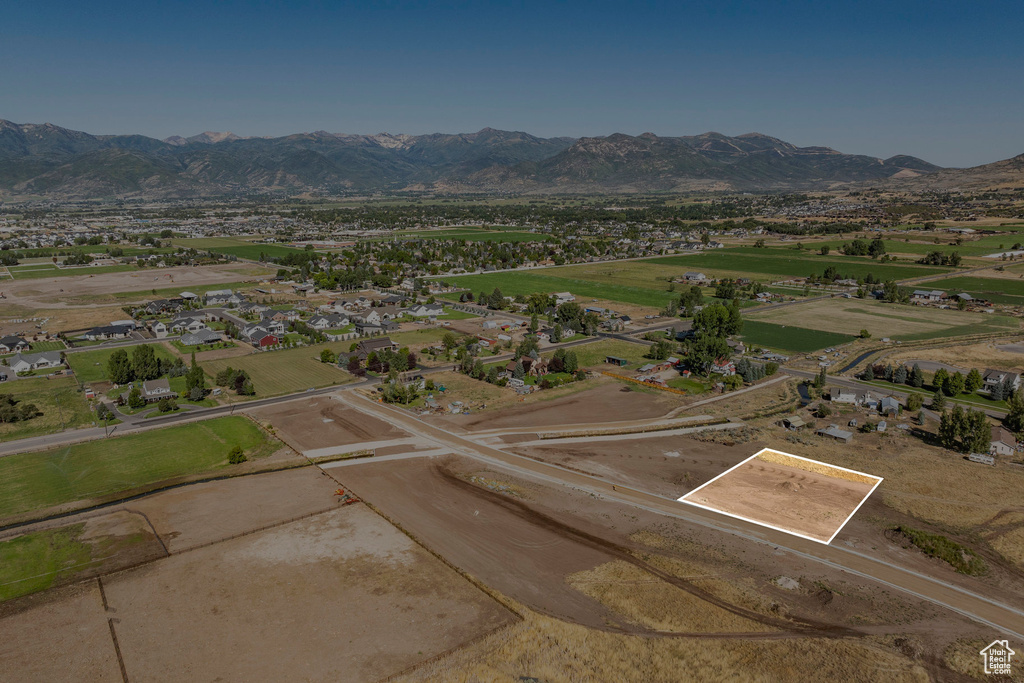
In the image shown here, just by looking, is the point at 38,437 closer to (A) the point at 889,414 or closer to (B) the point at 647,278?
(A) the point at 889,414

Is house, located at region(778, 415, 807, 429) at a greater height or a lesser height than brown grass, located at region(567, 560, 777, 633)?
greater

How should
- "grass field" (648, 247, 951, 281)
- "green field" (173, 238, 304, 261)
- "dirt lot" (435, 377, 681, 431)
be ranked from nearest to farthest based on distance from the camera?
"dirt lot" (435, 377, 681, 431), "grass field" (648, 247, 951, 281), "green field" (173, 238, 304, 261)

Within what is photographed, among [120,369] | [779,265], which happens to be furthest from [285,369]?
[779,265]

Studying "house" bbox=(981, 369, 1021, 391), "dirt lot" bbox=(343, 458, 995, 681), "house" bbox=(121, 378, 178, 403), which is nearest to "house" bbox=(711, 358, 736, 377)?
"house" bbox=(981, 369, 1021, 391)

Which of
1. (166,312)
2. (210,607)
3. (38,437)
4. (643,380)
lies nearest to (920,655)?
(210,607)

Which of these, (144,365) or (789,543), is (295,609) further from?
(144,365)

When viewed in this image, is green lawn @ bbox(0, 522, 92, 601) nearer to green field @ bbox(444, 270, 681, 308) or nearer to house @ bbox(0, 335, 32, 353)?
house @ bbox(0, 335, 32, 353)
